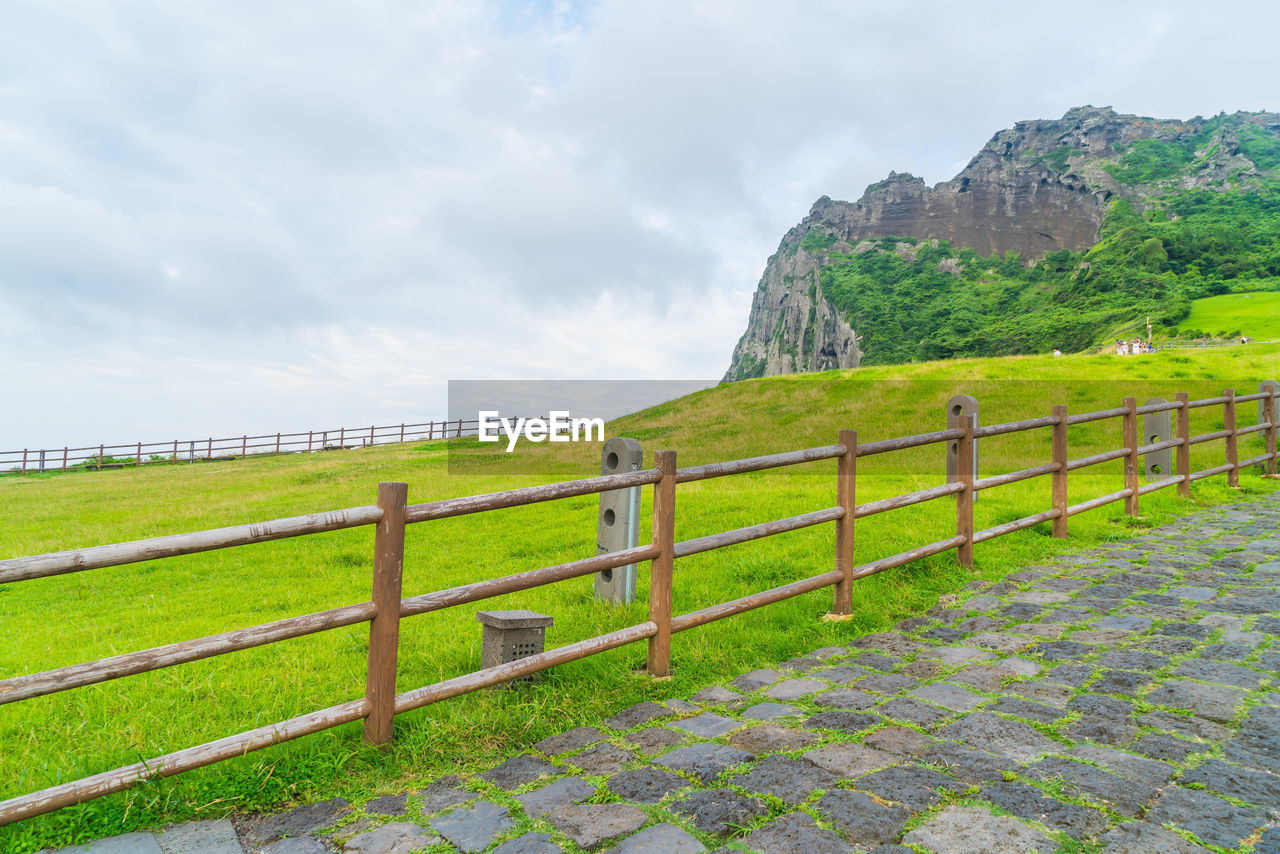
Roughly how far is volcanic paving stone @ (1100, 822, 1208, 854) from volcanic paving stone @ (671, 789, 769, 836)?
45.6 inches

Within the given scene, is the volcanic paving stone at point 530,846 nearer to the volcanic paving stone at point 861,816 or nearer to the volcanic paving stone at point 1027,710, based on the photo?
the volcanic paving stone at point 861,816

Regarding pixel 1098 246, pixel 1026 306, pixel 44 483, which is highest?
pixel 1098 246

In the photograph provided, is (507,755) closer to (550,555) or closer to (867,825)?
(867,825)

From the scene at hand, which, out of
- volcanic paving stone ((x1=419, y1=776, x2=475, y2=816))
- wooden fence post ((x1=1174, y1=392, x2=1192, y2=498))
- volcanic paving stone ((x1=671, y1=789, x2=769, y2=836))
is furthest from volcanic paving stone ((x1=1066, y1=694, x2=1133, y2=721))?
wooden fence post ((x1=1174, y1=392, x2=1192, y2=498))

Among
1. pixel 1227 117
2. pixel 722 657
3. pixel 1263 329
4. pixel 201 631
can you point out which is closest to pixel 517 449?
pixel 201 631

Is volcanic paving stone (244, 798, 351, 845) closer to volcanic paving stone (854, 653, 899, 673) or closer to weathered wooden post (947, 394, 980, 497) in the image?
volcanic paving stone (854, 653, 899, 673)

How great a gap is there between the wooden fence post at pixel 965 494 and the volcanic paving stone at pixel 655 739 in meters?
3.88

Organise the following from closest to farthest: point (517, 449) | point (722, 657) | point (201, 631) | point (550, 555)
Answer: point (722, 657) → point (201, 631) → point (550, 555) → point (517, 449)

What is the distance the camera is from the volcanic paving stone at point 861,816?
7.93 feet

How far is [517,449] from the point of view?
2698cm

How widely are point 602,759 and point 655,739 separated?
0.31 m

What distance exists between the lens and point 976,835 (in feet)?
7.91

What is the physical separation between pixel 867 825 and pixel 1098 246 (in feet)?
548

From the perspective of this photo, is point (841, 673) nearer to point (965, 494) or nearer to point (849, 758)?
point (849, 758)
